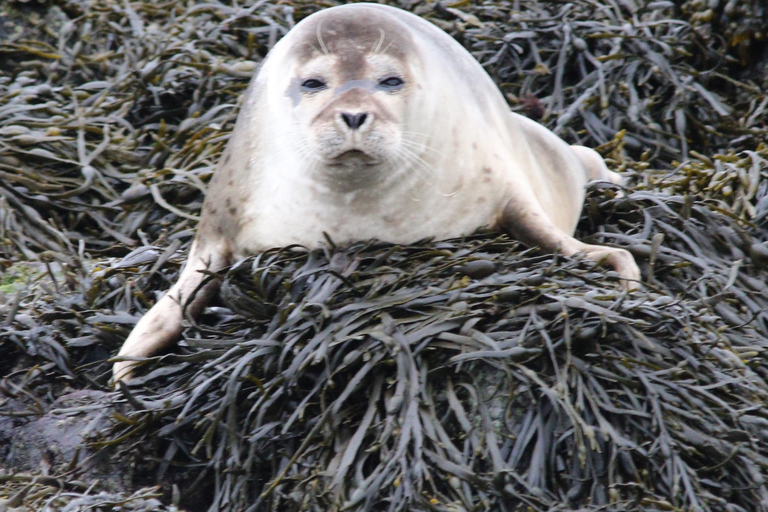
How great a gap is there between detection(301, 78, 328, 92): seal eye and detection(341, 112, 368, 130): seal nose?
8.9 inches

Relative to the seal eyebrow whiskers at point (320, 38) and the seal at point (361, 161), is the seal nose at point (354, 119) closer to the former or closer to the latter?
the seal at point (361, 161)

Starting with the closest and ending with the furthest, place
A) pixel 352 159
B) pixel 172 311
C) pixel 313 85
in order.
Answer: pixel 352 159 < pixel 313 85 < pixel 172 311

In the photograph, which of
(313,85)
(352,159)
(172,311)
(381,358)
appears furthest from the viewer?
(172,311)

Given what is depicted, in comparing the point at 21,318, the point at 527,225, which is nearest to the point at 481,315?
the point at 527,225

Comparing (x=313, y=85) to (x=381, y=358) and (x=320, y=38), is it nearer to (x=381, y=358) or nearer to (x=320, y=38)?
(x=320, y=38)

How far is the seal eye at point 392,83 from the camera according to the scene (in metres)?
3.54

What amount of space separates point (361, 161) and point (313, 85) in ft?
0.98

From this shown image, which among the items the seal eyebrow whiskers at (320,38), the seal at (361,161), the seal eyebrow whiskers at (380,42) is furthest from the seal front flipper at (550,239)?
the seal eyebrow whiskers at (320,38)

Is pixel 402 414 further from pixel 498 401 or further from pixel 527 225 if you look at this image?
pixel 527 225

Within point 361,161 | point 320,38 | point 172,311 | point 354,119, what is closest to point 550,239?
point 361,161

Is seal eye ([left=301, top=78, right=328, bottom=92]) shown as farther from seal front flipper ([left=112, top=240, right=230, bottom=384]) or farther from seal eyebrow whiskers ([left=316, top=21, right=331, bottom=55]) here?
seal front flipper ([left=112, top=240, right=230, bottom=384])

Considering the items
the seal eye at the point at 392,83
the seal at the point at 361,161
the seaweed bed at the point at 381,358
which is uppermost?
the seal eye at the point at 392,83

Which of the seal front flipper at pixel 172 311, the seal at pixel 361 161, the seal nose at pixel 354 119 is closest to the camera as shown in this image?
the seal nose at pixel 354 119

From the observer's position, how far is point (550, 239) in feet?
12.3
